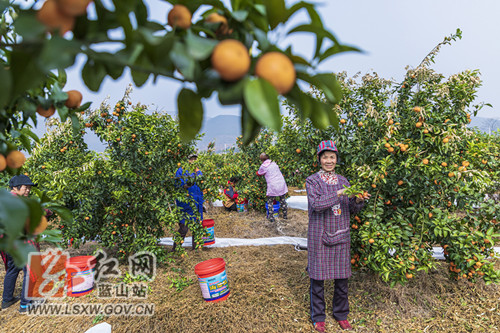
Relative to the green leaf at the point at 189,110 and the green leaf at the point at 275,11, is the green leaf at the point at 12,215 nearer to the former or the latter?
the green leaf at the point at 189,110

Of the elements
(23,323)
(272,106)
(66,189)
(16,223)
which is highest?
(272,106)

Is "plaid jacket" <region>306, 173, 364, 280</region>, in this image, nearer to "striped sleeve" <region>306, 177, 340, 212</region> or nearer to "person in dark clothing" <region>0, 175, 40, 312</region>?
"striped sleeve" <region>306, 177, 340, 212</region>

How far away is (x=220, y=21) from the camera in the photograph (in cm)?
49

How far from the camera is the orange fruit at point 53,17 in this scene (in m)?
0.41

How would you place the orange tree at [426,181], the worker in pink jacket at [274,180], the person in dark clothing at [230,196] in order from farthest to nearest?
the person in dark clothing at [230,196] → the worker in pink jacket at [274,180] → the orange tree at [426,181]

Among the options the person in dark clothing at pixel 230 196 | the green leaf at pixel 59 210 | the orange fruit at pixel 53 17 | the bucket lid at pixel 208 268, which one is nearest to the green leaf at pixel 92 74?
the orange fruit at pixel 53 17

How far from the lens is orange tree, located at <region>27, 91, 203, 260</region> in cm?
346

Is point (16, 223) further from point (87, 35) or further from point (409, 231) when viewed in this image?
point (409, 231)

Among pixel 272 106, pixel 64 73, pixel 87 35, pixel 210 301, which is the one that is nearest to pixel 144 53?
pixel 87 35

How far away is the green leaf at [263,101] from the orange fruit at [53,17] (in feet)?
0.96

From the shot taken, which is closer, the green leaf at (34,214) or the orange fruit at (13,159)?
the green leaf at (34,214)

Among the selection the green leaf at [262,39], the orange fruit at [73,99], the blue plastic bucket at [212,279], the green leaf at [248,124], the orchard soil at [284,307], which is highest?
the green leaf at [262,39]

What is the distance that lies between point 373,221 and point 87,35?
8.15 feet

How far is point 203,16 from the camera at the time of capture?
0.52 m
